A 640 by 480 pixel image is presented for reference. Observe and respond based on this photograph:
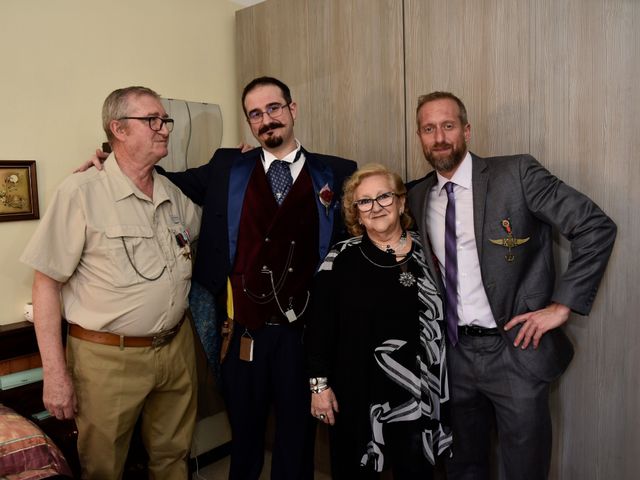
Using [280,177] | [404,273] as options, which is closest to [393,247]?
[404,273]

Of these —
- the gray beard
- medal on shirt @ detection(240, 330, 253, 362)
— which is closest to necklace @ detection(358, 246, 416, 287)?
the gray beard

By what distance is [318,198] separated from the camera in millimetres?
2178

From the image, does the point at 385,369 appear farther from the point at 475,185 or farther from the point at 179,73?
the point at 179,73

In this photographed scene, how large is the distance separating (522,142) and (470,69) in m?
0.39

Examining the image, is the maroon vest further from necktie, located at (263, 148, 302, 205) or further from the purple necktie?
the purple necktie

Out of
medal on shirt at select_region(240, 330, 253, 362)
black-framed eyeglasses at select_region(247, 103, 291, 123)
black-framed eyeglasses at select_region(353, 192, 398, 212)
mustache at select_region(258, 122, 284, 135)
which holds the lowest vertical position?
medal on shirt at select_region(240, 330, 253, 362)

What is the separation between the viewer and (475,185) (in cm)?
193

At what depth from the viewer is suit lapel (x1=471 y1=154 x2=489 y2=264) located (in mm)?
1890

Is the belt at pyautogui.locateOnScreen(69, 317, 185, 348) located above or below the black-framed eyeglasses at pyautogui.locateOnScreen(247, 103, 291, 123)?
below

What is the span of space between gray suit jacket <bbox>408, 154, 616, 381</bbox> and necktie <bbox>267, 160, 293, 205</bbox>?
0.64 m

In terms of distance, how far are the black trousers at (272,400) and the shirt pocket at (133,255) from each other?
42 centimetres

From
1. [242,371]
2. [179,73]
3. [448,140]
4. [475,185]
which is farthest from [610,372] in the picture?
[179,73]

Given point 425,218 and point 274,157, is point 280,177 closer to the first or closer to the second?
point 274,157

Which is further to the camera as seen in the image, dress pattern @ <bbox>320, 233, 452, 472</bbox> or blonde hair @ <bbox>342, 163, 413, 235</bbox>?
blonde hair @ <bbox>342, 163, 413, 235</bbox>
